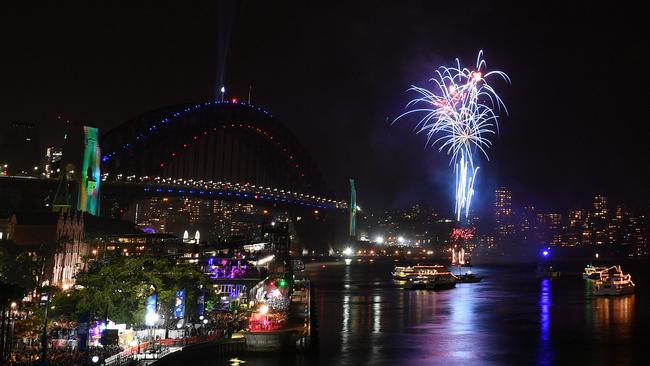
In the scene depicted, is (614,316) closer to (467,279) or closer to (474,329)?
(474,329)

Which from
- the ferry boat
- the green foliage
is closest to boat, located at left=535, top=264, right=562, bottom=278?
the ferry boat

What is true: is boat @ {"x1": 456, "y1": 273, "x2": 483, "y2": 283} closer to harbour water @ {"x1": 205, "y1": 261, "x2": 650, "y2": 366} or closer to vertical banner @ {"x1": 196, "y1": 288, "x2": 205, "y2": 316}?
harbour water @ {"x1": 205, "y1": 261, "x2": 650, "y2": 366}

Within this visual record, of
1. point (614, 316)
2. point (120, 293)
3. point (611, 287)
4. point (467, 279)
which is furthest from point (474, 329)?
point (467, 279)

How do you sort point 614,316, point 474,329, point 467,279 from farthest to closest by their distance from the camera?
point 467,279
point 614,316
point 474,329

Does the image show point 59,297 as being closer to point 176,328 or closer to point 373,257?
point 176,328

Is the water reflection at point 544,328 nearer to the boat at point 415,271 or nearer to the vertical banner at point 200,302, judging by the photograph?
the boat at point 415,271

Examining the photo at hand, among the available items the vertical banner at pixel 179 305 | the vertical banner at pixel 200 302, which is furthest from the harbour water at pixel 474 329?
the vertical banner at pixel 200 302
